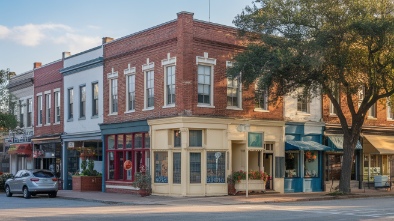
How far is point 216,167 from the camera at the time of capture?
29344mm

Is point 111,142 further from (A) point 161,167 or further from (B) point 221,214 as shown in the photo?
(B) point 221,214

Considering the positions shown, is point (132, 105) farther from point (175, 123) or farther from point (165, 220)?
point (165, 220)

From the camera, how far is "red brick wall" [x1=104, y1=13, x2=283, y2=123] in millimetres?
28625

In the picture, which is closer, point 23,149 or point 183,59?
point 183,59

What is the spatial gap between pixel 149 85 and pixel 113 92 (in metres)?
3.70

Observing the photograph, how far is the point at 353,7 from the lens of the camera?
2664cm

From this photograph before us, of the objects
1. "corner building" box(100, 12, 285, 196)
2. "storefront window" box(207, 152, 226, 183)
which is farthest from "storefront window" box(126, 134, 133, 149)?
"storefront window" box(207, 152, 226, 183)

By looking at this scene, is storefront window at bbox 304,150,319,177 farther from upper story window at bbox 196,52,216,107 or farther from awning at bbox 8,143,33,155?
awning at bbox 8,143,33,155

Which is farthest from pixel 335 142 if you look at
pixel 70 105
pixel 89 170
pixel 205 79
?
pixel 70 105

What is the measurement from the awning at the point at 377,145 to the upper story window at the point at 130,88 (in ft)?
47.3

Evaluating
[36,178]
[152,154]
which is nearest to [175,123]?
[152,154]

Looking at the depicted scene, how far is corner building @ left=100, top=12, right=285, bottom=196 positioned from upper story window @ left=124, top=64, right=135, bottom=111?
0.18ft

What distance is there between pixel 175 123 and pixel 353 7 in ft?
31.6

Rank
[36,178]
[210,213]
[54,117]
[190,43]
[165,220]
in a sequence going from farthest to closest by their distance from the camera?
[54,117] → [36,178] → [190,43] → [210,213] → [165,220]
